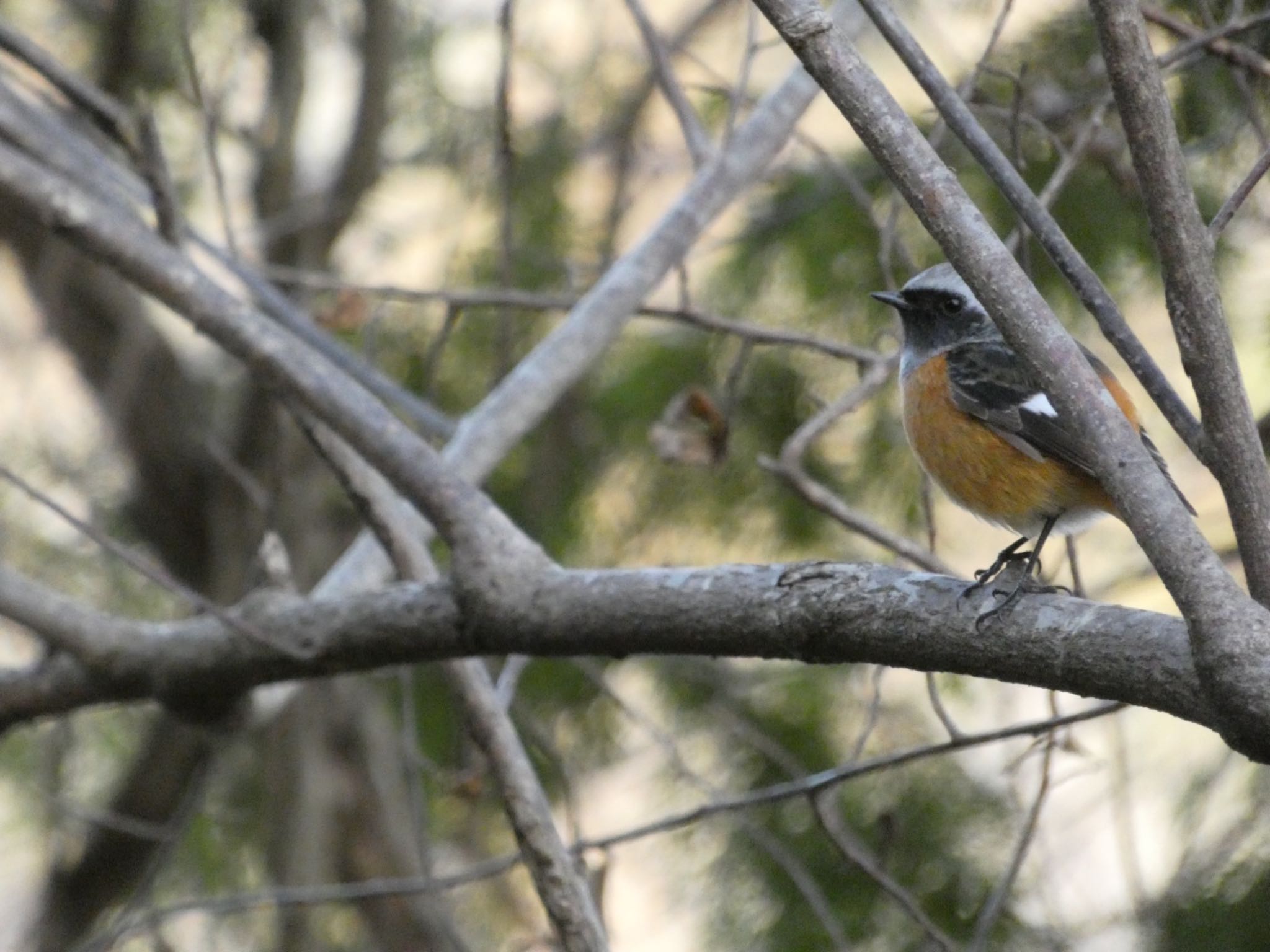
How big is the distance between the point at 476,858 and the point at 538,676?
0.93 m

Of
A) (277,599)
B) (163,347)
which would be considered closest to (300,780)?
(163,347)

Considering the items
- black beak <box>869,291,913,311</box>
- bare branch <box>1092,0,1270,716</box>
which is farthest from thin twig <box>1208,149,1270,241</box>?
black beak <box>869,291,913,311</box>

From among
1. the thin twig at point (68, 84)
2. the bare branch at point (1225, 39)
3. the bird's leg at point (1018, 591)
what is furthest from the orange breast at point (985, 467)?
the thin twig at point (68, 84)

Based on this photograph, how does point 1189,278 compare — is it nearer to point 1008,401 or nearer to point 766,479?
point 1008,401

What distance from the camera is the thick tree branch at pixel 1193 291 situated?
1.85 meters

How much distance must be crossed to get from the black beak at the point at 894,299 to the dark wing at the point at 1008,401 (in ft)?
0.59

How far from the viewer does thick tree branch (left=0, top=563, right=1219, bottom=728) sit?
190 cm

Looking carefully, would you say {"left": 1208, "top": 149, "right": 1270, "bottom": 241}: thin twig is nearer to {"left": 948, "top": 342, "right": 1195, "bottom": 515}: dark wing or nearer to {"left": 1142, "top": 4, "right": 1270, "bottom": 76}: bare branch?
{"left": 948, "top": 342, "right": 1195, "bottom": 515}: dark wing

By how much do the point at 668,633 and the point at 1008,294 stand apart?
934mm

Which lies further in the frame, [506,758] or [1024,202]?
→ [506,758]

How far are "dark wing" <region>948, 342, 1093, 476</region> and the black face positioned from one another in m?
0.13

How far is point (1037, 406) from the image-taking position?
329cm

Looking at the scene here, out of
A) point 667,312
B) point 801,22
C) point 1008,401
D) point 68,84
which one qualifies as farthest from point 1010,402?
point 68,84

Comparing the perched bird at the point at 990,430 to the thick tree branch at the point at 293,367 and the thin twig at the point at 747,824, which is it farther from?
the thick tree branch at the point at 293,367
